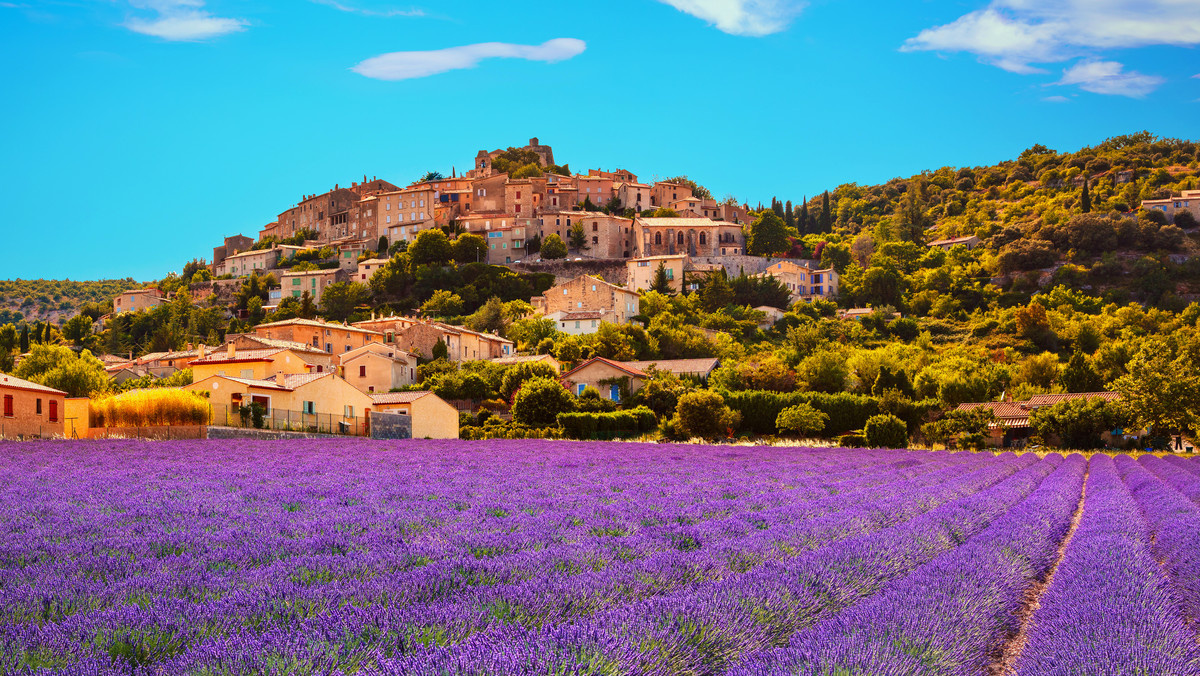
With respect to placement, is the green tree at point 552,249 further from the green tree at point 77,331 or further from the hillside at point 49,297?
the hillside at point 49,297

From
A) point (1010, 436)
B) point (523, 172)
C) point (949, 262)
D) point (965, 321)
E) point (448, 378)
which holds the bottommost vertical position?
point (1010, 436)

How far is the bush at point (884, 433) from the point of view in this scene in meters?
38.4

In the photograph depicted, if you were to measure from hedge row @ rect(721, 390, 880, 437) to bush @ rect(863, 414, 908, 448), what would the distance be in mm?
5360

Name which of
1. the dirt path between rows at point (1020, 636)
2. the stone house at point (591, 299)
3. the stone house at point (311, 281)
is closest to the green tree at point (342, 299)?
the stone house at point (311, 281)

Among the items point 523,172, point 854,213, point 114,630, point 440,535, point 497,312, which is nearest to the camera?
point 114,630

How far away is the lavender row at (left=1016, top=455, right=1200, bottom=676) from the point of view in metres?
4.82

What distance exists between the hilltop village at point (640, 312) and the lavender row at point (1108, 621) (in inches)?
1185

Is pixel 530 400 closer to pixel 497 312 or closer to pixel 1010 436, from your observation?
pixel 1010 436

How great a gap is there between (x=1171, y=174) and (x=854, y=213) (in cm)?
4931

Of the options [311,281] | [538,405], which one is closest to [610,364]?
[538,405]

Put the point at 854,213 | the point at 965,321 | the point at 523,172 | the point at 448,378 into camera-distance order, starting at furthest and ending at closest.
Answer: the point at 854,213, the point at 523,172, the point at 965,321, the point at 448,378

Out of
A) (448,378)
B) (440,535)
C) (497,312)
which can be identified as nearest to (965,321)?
(497,312)

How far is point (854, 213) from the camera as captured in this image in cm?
16325

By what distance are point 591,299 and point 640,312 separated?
15.8 ft
